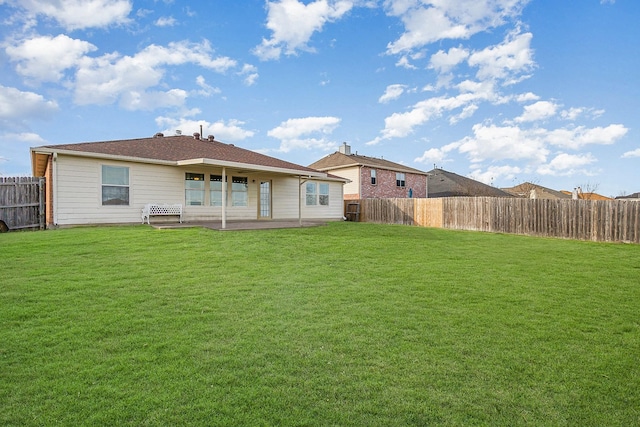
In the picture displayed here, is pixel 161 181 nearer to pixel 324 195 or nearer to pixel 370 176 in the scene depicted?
pixel 324 195

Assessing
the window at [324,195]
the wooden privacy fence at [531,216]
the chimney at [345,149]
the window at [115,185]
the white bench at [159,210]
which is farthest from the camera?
the chimney at [345,149]

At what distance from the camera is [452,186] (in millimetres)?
35250

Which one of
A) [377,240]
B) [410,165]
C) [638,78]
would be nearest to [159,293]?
[377,240]

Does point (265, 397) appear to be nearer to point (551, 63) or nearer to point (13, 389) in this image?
point (13, 389)

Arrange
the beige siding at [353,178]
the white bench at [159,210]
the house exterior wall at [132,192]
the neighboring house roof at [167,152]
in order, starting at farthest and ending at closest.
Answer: the beige siding at [353,178] → the white bench at [159,210] → the neighboring house roof at [167,152] → the house exterior wall at [132,192]

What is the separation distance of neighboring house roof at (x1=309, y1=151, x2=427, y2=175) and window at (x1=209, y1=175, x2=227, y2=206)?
1398 cm

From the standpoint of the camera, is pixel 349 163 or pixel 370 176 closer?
pixel 349 163

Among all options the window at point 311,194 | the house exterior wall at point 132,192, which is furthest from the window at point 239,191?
the window at point 311,194

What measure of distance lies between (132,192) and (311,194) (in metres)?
9.31

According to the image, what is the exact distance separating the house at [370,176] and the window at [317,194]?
5.63m

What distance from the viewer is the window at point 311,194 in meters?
19.4

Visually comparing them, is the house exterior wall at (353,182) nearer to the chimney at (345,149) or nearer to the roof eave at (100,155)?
the chimney at (345,149)

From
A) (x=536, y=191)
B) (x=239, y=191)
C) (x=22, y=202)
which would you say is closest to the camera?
(x=22, y=202)

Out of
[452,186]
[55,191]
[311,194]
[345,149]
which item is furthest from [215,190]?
[452,186]
